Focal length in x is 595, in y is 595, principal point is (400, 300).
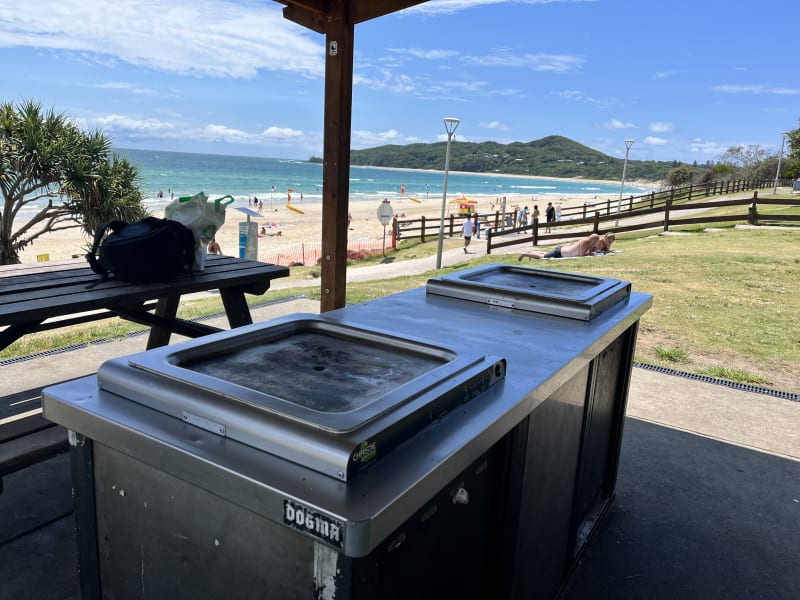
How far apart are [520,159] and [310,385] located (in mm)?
179087

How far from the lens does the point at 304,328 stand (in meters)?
1.76

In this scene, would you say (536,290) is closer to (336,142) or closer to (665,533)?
(665,533)

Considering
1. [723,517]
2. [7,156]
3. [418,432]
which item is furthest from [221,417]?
[7,156]

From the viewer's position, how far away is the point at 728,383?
5.06 m

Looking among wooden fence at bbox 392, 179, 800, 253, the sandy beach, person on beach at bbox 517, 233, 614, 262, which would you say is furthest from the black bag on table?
wooden fence at bbox 392, 179, 800, 253

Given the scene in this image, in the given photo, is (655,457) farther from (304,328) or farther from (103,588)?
(103,588)

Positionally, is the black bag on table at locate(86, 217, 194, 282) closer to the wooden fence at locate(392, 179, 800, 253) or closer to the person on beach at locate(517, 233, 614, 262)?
the person on beach at locate(517, 233, 614, 262)

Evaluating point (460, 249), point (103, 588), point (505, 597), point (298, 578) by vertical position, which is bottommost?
point (460, 249)

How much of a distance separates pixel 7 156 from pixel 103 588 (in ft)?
39.3

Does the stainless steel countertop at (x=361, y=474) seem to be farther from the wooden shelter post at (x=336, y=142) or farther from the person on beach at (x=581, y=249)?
the person on beach at (x=581, y=249)

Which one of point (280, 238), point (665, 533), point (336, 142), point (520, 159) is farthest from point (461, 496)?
point (520, 159)

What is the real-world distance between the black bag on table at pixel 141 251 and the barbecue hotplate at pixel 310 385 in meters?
1.61

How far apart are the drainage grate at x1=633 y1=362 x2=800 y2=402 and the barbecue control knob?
4.47 meters

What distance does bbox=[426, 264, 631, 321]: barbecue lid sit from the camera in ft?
7.29
